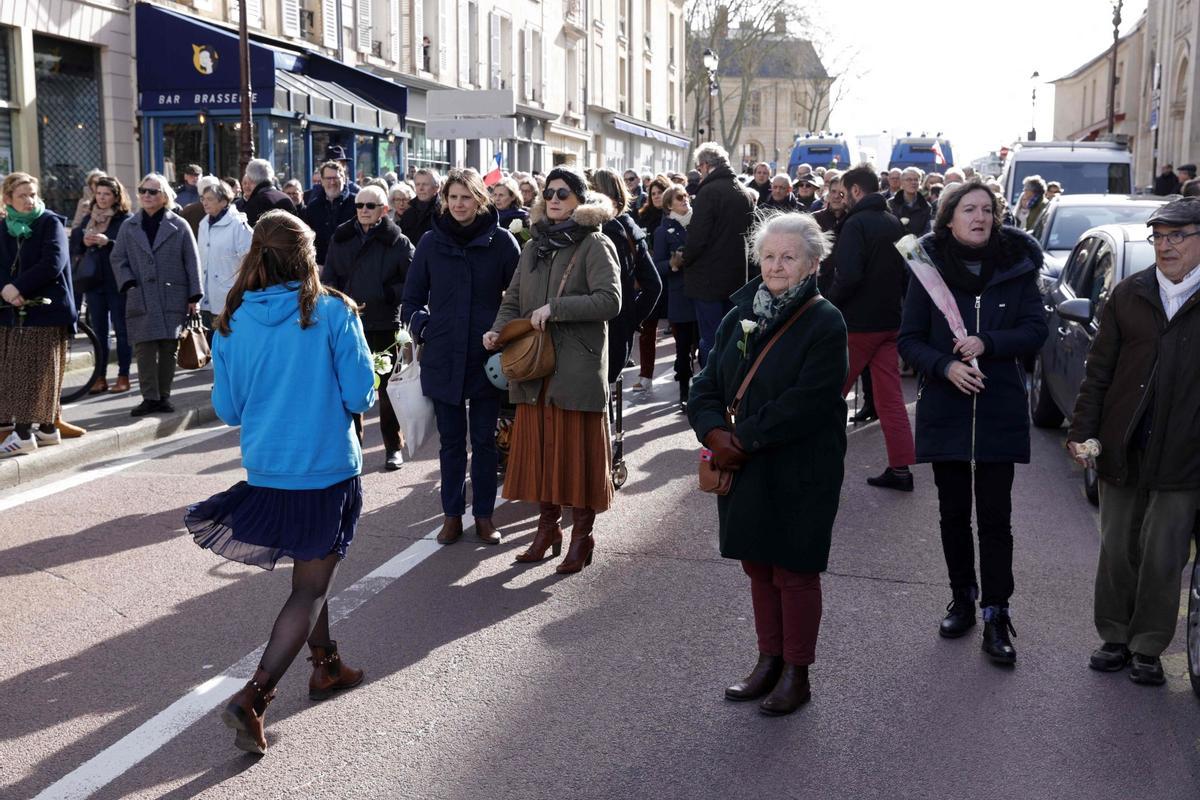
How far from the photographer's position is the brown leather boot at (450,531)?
22.7 feet

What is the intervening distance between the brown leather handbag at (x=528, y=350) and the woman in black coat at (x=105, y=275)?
19.5 ft

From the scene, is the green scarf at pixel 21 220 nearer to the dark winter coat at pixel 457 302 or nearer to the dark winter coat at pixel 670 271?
the dark winter coat at pixel 457 302

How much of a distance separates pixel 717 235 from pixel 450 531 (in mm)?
4404

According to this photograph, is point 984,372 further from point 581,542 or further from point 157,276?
point 157,276

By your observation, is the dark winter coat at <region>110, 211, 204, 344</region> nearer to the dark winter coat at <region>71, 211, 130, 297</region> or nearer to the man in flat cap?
the dark winter coat at <region>71, 211, 130, 297</region>

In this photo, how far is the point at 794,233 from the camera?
4.48m

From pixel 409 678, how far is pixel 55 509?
12.3 feet

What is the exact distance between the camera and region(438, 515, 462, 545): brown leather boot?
6.91 metres

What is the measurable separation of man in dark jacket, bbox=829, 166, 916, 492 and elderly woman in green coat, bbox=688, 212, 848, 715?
3.88 meters

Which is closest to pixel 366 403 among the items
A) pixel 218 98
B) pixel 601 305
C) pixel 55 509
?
pixel 601 305

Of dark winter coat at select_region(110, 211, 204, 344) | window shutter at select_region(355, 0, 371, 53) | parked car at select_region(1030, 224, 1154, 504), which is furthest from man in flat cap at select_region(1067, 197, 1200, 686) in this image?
window shutter at select_region(355, 0, 371, 53)

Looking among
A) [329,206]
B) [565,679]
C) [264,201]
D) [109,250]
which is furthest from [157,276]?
[565,679]

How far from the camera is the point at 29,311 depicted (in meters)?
9.02

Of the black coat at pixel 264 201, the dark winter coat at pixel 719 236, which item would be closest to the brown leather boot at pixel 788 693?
the dark winter coat at pixel 719 236
